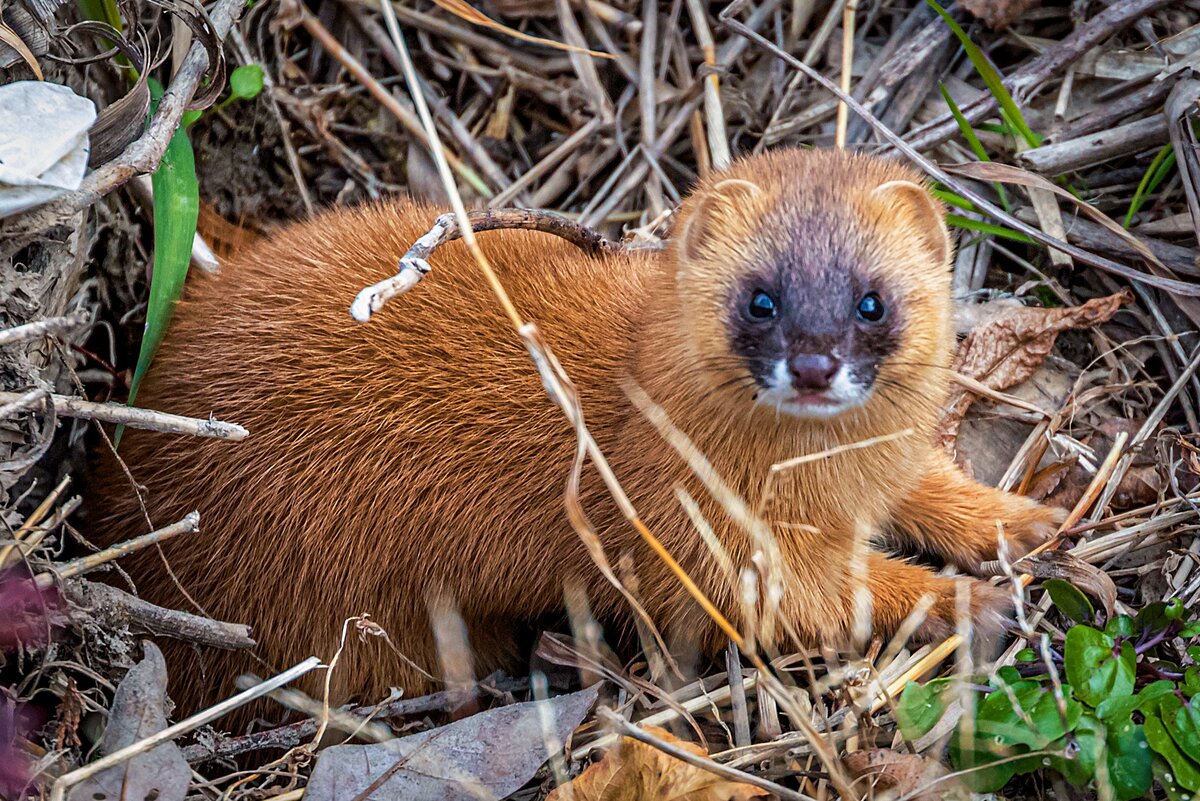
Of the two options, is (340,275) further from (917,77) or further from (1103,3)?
(1103,3)

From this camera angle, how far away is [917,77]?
507 cm

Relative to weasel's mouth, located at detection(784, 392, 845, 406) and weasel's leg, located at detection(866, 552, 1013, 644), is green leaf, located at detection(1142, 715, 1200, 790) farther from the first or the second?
weasel's mouth, located at detection(784, 392, 845, 406)

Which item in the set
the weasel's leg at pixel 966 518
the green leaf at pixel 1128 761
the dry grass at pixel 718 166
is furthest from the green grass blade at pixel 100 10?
the green leaf at pixel 1128 761

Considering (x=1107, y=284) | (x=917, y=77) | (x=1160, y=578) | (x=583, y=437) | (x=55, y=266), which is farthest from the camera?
(x=917, y=77)

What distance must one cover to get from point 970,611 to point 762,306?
1.32 metres

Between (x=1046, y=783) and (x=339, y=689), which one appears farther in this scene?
(x=339, y=689)

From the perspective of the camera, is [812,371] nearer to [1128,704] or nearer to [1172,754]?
[1128,704]

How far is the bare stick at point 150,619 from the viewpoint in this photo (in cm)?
324

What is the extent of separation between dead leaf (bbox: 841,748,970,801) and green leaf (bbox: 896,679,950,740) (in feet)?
0.26

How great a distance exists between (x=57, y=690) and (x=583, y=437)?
1.71 metres

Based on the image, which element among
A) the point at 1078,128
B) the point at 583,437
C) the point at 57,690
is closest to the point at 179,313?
the point at 57,690

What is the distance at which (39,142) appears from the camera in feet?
10.5

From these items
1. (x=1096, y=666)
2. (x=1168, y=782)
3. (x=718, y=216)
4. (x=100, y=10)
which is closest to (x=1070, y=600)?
(x=1096, y=666)

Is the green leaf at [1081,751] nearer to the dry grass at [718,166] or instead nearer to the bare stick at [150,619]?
the dry grass at [718,166]
